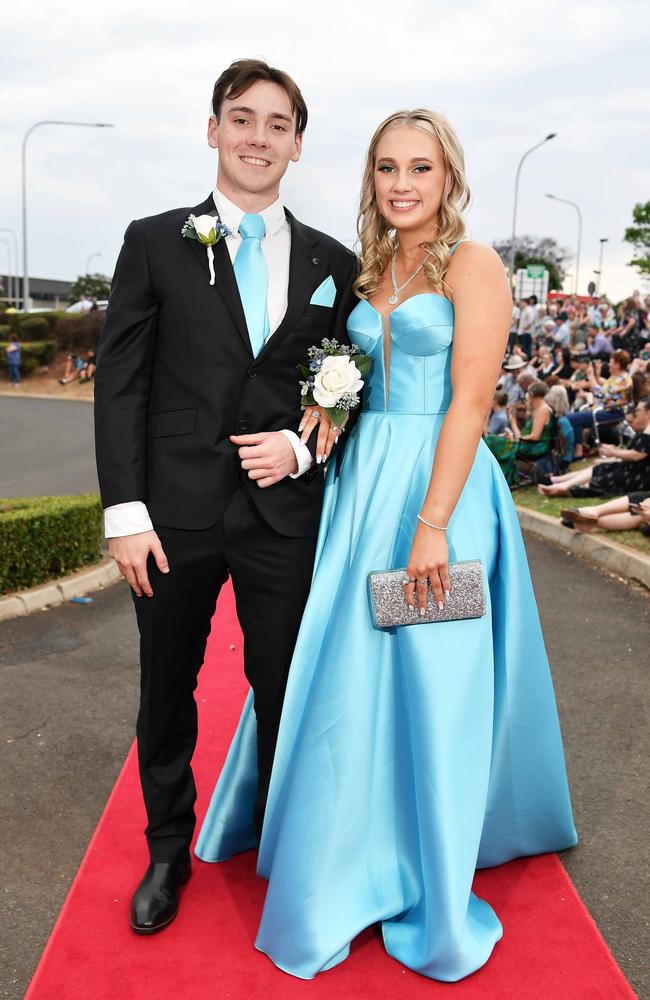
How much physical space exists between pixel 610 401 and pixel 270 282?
407 inches

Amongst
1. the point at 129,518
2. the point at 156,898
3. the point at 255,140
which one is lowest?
the point at 156,898

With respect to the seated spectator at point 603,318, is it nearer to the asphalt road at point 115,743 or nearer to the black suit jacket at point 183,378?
the asphalt road at point 115,743

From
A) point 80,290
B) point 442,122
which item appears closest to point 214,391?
point 442,122

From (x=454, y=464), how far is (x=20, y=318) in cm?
3382

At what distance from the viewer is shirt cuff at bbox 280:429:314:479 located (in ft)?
8.90

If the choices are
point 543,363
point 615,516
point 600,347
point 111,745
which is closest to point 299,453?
point 111,745

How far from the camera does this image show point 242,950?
2762 mm

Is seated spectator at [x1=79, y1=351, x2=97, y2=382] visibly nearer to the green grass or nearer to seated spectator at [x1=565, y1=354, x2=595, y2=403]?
seated spectator at [x1=565, y1=354, x2=595, y2=403]

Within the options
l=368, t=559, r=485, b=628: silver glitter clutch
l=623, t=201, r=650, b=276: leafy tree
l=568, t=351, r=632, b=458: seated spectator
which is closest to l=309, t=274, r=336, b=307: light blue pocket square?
l=368, t=559, r=485, b=628: silver glitter clutch

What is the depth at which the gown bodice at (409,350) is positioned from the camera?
2719mm

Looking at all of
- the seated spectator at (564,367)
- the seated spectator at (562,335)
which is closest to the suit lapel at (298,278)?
the seated spectator at (564,367)

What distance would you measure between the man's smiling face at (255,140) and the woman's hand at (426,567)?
3.64 feet

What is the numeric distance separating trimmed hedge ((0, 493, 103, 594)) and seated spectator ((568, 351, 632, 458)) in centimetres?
707

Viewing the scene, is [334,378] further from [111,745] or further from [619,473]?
[619,473]
